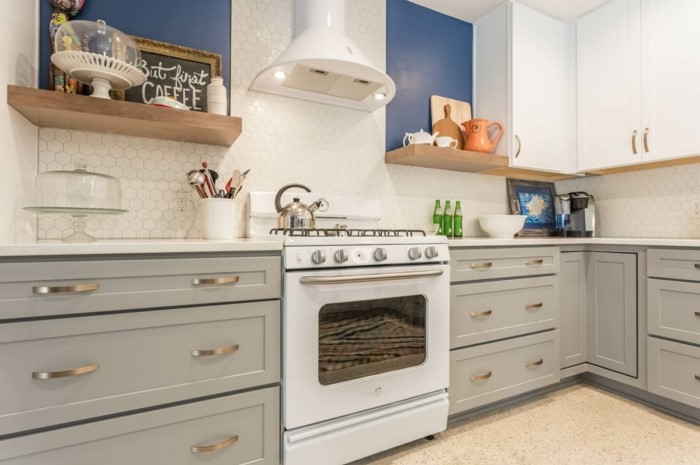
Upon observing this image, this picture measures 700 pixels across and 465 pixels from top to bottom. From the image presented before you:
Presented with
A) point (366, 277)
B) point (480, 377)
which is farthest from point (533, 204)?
point (366, 277)

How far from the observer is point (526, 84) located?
2.49 m

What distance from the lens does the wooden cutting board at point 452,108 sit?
2.53 m

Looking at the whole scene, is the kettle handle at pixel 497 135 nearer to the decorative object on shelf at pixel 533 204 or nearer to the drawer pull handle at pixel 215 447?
the decorative object on shelf at pixel 533 204

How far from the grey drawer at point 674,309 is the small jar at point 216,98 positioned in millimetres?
2462

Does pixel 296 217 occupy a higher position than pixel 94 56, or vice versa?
pixel 94 56

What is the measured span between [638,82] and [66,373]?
3241 mm

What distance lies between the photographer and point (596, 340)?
229cm

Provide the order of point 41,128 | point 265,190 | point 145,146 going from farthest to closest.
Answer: point 265,190 → point 145,146 → point 41,128

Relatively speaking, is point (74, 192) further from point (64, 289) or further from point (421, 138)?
point (421, 138)

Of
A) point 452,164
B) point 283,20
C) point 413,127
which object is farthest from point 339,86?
point 452,164

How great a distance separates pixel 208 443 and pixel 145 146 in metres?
1.34

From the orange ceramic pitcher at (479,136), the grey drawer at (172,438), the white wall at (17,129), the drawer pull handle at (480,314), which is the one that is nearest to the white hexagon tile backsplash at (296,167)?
the white wall at (17,129)

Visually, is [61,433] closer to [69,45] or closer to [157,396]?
[157,396]

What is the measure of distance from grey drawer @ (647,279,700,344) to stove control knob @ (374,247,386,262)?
1621 mm
